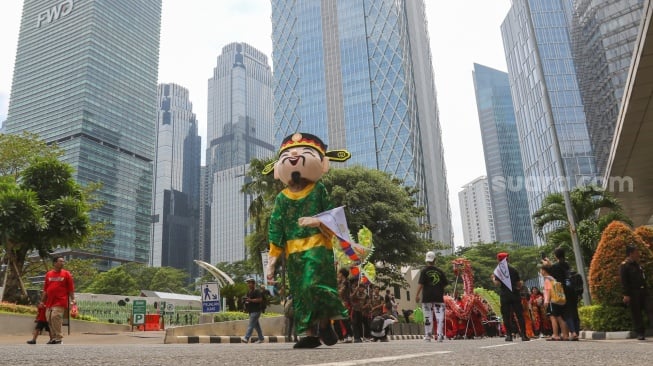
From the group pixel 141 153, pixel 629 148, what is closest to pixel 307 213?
pixel 629 148

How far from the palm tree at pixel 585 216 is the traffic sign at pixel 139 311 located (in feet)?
50.2

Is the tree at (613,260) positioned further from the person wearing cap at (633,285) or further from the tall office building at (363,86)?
the tall office building at (363,86)

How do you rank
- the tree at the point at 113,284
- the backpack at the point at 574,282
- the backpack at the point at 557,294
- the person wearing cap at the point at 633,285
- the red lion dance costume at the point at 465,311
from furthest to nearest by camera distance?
the tree at the point at 113,284 < the red lion dance costume at the point at 465,311 < the backpack at the point at 574,282 < the backpack at the point at 557,294 < the person wearing cap at the point at 633,285

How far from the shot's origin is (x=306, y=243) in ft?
18.1

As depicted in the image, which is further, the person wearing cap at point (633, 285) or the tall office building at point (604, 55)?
the tall office building at point (604, 55)

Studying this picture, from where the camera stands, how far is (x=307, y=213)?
19.1 feet

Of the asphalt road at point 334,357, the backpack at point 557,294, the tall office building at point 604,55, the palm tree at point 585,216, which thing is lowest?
the asphalt road at point 334,357

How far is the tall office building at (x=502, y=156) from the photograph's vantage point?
435ft

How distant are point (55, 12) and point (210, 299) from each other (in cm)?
12151

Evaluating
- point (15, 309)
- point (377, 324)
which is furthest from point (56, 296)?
point (15, 309)

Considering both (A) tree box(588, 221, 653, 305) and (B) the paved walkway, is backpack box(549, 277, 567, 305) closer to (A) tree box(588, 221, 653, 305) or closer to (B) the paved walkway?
(A) tree box(588, 221, 653, 305)

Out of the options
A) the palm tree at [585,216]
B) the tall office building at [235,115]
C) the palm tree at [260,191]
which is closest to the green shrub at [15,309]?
the palm tree at [260,191]

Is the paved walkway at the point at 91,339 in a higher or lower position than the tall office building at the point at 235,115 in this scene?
lower

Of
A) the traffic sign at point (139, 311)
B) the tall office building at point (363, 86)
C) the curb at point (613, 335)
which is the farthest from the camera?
the tall office building at point (363, 86)
